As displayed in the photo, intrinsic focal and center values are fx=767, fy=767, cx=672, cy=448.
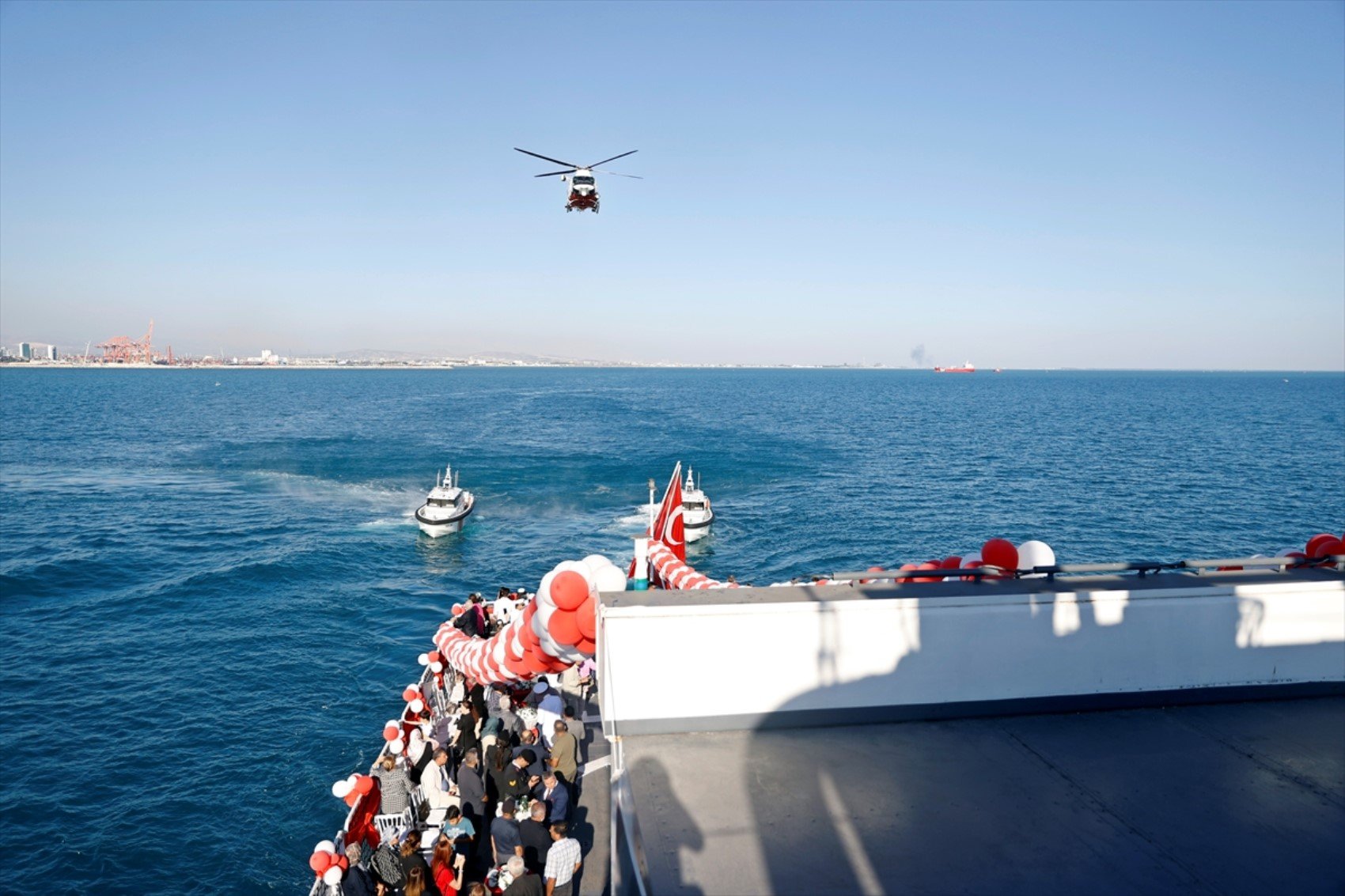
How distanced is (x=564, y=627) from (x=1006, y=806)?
5.14 metres

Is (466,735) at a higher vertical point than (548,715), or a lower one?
lower

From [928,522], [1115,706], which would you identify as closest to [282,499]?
[928,522]

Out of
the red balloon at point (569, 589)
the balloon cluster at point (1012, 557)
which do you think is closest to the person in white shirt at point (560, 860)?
the red balloon at point (569, 589)

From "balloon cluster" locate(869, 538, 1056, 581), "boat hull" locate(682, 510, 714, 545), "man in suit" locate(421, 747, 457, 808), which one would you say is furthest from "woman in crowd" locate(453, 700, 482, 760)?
"boat hull" locate(682, 510, 714, 545)

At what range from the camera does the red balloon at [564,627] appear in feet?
31.0

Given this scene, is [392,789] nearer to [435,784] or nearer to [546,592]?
[435,784]

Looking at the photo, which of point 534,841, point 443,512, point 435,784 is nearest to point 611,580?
point 534,841

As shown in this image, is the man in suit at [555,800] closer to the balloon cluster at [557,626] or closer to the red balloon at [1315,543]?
the balloon cluster at [557,626]

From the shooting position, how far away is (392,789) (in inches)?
417

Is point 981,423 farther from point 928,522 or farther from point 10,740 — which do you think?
point 10,740

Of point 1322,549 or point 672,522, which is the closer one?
point 1322,549

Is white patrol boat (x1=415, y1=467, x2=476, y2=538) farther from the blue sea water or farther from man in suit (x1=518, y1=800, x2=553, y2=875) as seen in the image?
man in suit (x1=518, y1=800, x2=553, y2=875)

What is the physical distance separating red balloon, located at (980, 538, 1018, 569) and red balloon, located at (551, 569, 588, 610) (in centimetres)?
531

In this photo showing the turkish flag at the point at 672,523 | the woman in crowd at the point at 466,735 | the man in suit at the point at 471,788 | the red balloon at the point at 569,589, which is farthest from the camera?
the turkish flag at the point at 672,523
